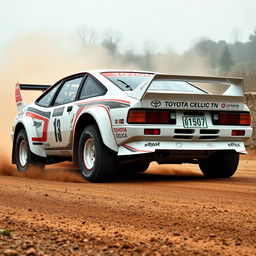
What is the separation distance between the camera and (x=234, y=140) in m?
8.09

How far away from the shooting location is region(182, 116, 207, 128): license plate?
766cm

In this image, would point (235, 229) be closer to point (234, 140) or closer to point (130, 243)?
point (130, 243)

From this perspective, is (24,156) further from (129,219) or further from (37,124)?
(129,219)

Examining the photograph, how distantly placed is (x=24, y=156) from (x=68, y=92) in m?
1.67

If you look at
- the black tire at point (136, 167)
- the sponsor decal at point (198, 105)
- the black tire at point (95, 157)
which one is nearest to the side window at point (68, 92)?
the black tire at point (95, 157)

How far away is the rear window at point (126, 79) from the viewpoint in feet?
26.4

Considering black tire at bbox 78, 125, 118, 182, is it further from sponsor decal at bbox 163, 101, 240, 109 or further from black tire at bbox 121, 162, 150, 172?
black tire at bbox 121, 162, 150, 172

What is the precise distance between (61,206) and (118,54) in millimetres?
37382

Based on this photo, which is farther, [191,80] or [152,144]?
[191,80]

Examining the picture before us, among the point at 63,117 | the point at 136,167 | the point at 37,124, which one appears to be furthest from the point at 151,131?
the point at 37,124

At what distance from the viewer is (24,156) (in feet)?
33.2

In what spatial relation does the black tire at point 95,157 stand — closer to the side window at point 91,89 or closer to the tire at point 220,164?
the side window at point 91,89

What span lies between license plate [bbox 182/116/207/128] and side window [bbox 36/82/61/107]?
105 inches

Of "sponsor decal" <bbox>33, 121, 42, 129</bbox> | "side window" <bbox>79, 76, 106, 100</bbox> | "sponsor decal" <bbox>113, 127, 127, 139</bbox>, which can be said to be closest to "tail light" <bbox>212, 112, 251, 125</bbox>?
"sponsor decal" <bbox>113, 127, 127, 139</bbox>
